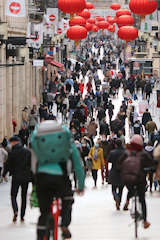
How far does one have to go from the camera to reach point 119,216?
1499 cm

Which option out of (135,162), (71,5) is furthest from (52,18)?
(135,162)

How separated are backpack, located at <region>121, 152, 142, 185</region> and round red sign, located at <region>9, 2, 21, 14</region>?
19.6 meters

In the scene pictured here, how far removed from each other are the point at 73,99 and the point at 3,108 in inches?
227

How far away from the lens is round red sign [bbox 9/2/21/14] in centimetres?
2761

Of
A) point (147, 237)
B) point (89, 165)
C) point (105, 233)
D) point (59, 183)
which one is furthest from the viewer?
point (89, 165)

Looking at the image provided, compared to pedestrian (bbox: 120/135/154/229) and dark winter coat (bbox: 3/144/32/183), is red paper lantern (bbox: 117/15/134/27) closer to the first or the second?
dark winter coat (bbox: 3/144/32/183)

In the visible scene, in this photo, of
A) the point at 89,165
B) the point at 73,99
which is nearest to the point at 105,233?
the point at 89,165

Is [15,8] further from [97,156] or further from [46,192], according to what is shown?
[46,192]

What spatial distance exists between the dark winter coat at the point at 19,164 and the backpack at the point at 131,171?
366 cm

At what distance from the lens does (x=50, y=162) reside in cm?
772

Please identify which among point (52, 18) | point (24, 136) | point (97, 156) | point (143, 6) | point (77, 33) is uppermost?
point (52, 18)

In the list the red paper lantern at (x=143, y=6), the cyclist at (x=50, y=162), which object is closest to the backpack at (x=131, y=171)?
the cyclist at (x=50, y=162)

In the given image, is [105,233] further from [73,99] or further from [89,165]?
[73,99]

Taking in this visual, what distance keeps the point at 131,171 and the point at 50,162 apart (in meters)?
1.16
